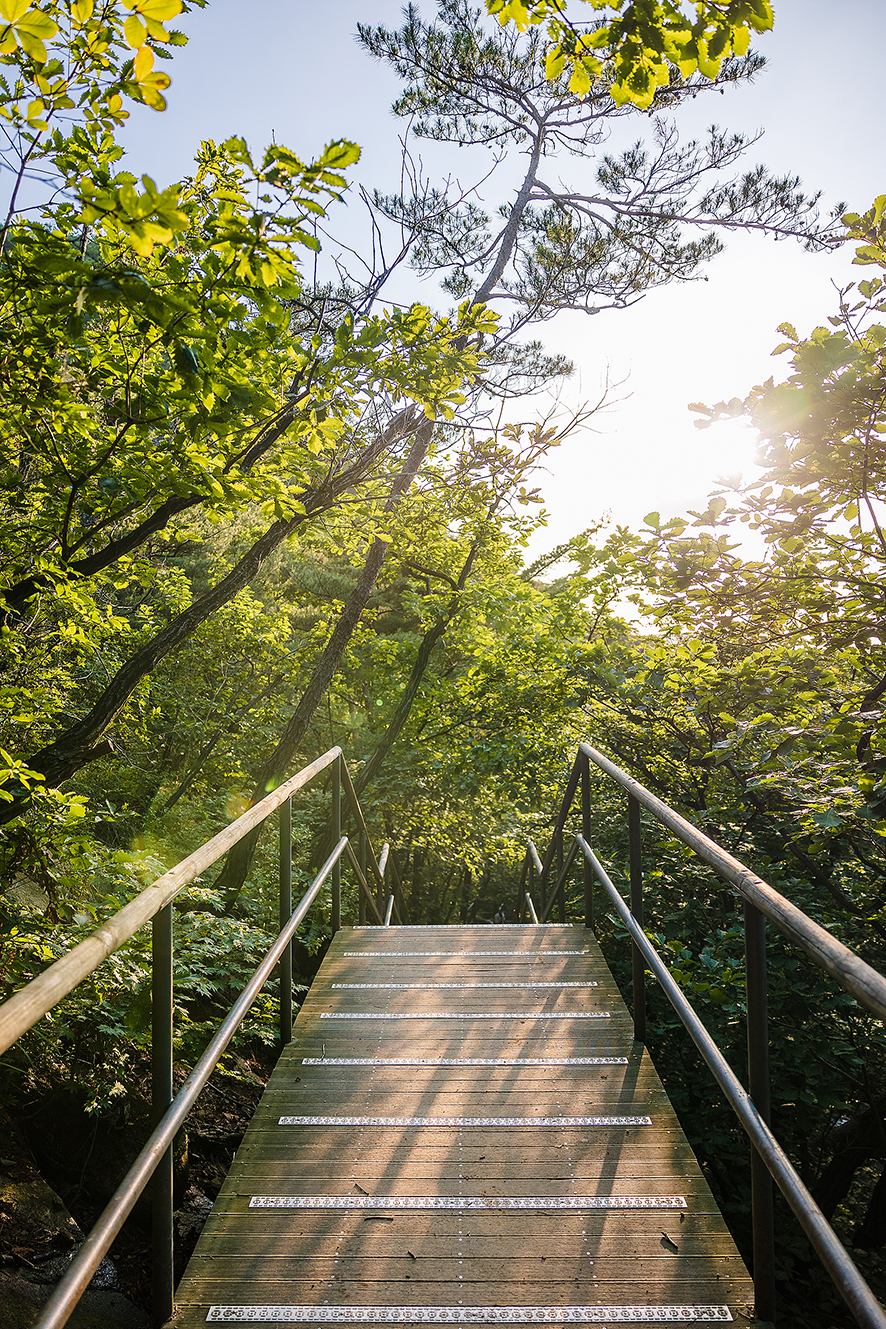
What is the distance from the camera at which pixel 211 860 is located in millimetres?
1832

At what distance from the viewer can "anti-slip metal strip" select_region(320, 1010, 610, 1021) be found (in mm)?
2877

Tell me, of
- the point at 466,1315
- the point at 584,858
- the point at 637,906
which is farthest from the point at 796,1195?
the point at 584,858

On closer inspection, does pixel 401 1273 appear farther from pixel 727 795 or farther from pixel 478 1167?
pixel 727 795

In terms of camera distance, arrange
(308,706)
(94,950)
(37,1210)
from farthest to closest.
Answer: (308,706) → (37,1210) → (94,950)

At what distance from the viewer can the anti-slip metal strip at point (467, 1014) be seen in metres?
2.88

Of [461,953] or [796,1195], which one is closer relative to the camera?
[796,1195]

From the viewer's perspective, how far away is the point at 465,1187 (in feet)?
6.29

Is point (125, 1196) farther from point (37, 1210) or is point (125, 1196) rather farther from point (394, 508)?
point (394, 508)

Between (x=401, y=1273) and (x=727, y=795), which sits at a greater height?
(x=727, y=795)

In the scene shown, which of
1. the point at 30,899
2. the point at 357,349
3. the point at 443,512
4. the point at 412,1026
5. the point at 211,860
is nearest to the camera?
the point at 211,860

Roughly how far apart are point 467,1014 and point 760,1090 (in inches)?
59.7

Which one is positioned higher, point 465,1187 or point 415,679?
point 415,679

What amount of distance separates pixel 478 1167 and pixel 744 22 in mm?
3140

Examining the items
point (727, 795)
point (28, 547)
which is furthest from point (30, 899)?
point (727, 795)
